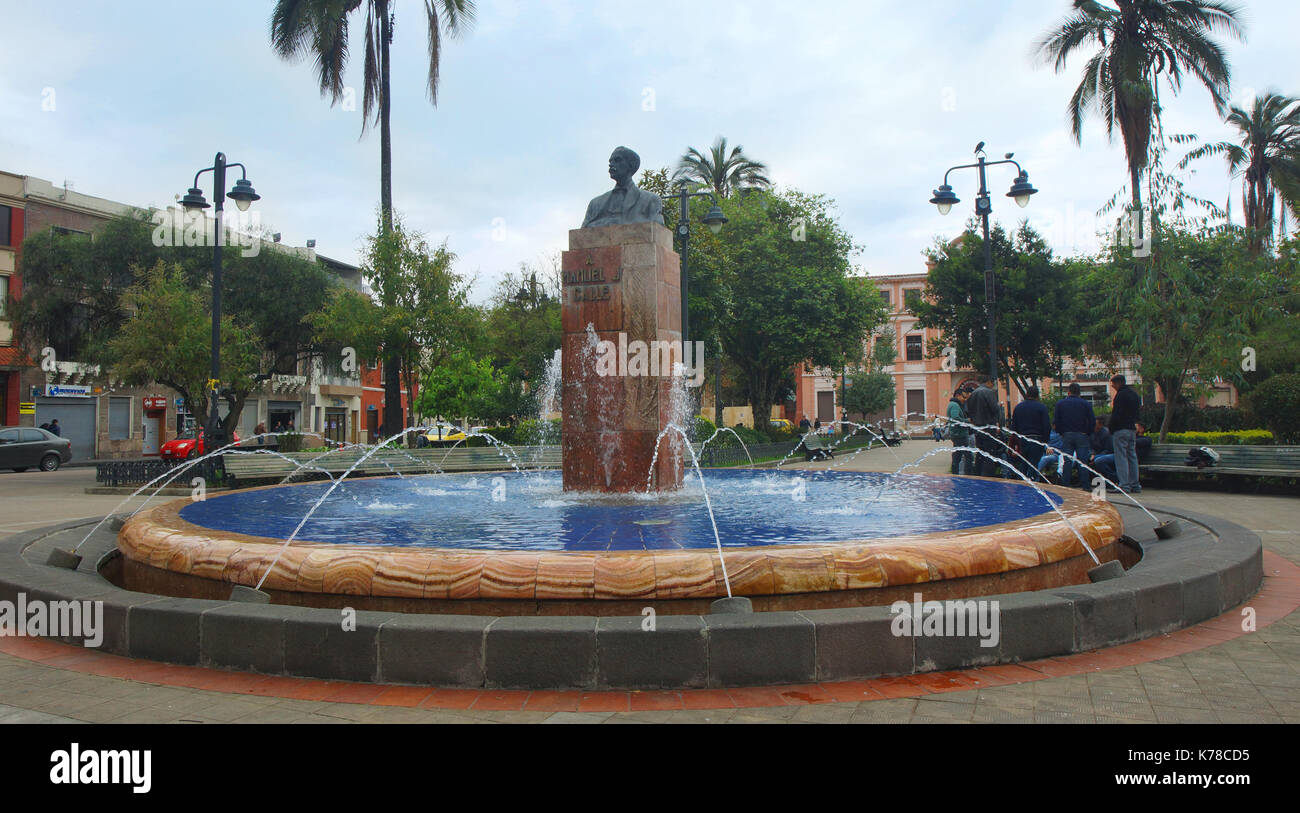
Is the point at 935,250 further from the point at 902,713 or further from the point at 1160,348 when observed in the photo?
the point at 902,713

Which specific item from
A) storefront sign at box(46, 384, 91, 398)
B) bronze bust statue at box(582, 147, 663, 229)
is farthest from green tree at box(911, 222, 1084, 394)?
storefront sign at box(46, 384, 91, 398)

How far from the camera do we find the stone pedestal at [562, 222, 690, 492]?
27.8 feet

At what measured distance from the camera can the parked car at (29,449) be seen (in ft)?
82.2

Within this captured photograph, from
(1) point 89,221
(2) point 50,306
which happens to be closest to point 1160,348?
(2) point 50,306

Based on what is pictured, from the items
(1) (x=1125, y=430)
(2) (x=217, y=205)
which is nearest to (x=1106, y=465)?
(1) (x=1125, y=430)

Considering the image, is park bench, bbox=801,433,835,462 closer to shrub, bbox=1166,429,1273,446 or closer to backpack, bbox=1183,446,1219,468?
shrub, bbox=1166,429,1273,446

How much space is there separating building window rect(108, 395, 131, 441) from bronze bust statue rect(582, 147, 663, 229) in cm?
3395

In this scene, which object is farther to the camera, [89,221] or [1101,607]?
[89,221]

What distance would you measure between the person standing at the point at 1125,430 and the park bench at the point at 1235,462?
2.11 m

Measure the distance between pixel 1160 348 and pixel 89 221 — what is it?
38.4 metres

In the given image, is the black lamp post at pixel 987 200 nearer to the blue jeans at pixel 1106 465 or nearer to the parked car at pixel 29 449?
the blue jeans at pixel 1106 465

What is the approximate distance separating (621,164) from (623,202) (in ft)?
1.43

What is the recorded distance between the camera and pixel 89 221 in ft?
111
